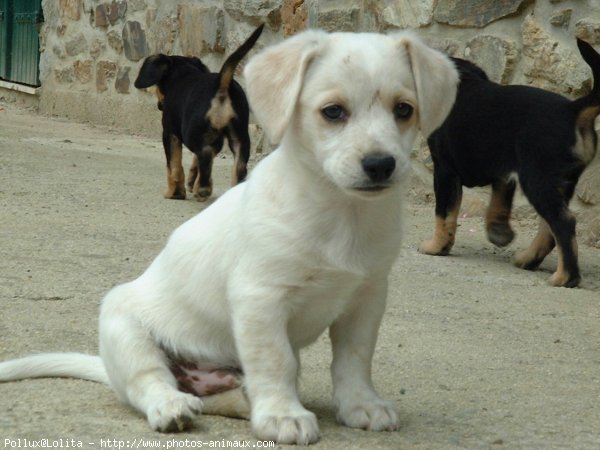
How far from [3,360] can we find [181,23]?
314 inches

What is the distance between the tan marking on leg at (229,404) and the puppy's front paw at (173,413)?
0.47ft

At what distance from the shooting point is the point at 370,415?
305 cm

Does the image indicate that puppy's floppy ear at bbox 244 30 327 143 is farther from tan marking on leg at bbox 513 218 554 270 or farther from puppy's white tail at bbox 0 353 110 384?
tan marking on leg at bbox 513 218 554 270

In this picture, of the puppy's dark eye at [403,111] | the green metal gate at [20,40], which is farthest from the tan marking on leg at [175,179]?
the green metal gate at [20,40]

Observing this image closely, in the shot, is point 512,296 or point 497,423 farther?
point 512,296

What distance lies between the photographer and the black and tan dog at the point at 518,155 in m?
5.57

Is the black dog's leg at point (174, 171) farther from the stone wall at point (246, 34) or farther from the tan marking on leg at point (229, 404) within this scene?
the tan marking on leg at point (229, 404)

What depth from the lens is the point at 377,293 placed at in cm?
311

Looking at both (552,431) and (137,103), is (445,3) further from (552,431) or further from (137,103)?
(137,103)

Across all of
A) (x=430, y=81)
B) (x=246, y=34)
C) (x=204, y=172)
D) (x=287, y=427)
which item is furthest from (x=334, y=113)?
(x=246, y=34)

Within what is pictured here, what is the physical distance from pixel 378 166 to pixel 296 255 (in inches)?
12.9

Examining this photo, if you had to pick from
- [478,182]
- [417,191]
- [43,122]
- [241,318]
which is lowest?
[43,122]

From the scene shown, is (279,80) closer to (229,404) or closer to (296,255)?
(296,255)

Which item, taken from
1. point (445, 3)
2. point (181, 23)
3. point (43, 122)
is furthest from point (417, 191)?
point (43, 122)
